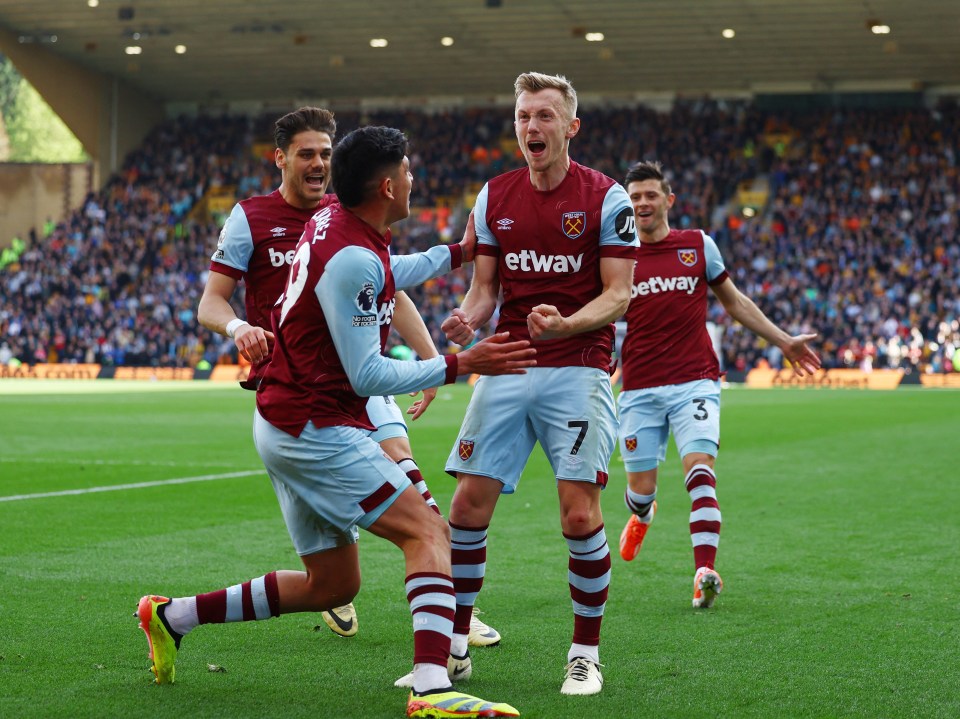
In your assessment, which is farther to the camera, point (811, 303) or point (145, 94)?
point (145, 94)

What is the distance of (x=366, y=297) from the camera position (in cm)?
465

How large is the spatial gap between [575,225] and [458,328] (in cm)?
78

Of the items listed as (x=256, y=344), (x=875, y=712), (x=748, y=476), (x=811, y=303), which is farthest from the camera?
(x=811, y=303)

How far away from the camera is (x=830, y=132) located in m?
44.8

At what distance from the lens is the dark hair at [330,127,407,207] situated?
4824 millimetres

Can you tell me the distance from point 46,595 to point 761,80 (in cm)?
4190

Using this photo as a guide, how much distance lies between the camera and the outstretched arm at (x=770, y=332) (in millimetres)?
7836

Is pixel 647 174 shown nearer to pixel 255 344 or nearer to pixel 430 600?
pixel 255 344

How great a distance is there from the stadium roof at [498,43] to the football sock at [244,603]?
3388cm

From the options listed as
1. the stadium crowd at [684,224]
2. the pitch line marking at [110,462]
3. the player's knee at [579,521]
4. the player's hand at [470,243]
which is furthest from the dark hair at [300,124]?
the stadium crowd at [684,224]

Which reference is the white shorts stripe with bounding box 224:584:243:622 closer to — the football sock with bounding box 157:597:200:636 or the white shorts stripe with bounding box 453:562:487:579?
the football sock with bounding box 157:597:200:636

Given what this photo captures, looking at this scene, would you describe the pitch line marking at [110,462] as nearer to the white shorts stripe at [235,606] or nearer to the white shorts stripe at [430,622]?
the white shorts stripe at [235,606]

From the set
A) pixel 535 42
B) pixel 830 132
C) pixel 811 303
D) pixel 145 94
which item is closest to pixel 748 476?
pixel 811 303

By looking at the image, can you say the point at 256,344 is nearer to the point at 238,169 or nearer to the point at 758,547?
the point at 758,547
